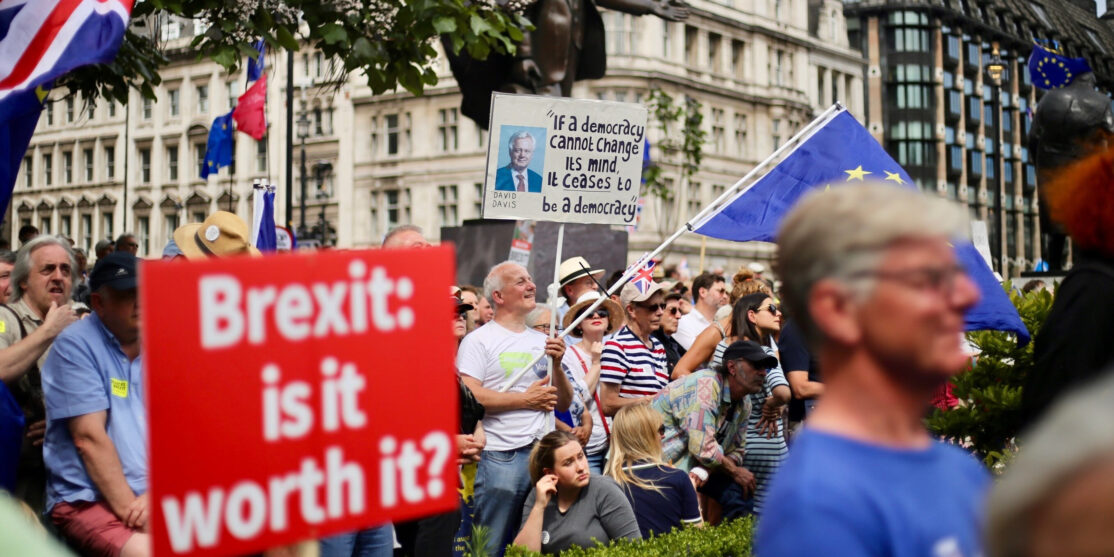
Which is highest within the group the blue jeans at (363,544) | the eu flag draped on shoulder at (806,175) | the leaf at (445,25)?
the leaf at (445,25)

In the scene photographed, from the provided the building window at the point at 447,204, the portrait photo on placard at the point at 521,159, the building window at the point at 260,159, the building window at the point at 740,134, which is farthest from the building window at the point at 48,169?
the portrait photo on placard at the point at 521,159

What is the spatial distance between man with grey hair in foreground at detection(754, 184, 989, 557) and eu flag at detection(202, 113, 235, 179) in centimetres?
3429

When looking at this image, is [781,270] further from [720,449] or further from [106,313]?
[720,449]

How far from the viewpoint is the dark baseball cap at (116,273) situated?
16.5ft

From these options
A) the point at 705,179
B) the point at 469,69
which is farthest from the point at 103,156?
the point at 469,69

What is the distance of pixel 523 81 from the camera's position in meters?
12.0

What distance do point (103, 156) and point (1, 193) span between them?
220 ft

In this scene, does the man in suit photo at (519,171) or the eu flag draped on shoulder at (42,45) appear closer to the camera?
the eu flag draped on shoulder at (42,45)

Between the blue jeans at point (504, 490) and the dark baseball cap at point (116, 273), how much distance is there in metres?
2.49

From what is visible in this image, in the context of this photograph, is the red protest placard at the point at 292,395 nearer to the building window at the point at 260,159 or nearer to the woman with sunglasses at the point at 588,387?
the woman with sunglasses at the point at 588,387

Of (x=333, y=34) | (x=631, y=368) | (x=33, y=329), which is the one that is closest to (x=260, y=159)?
(x=333, y=34)

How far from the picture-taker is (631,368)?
8.05 meters

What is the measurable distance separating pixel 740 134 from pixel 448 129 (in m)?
13.8

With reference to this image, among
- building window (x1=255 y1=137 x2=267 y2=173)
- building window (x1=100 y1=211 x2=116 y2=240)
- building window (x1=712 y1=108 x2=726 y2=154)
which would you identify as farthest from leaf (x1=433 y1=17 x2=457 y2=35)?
building window (x1=100 y1=211 x2=116 y2=240)
